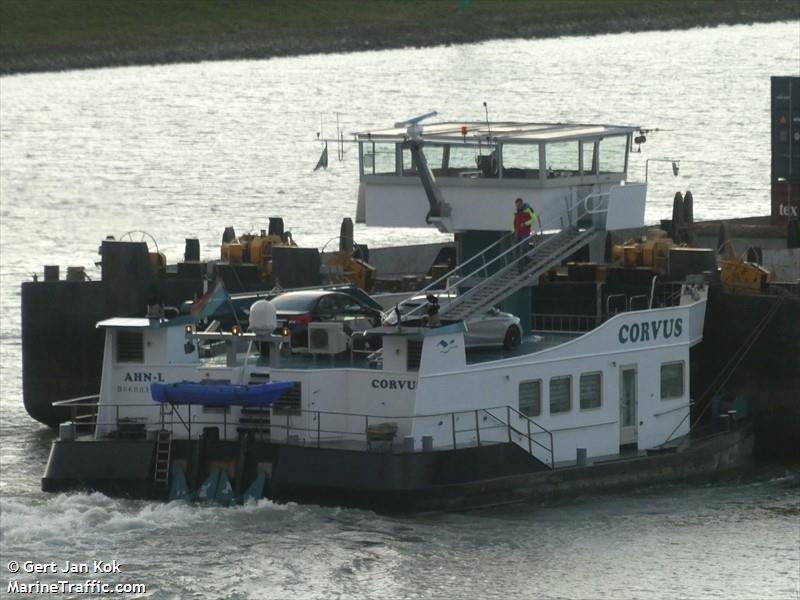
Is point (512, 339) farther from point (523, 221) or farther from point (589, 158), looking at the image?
point (589, 158)

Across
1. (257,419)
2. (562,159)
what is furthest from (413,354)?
(562,159)

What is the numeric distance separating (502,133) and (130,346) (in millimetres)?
7771

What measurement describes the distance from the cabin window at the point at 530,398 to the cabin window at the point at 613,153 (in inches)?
229

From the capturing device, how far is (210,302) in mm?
36344

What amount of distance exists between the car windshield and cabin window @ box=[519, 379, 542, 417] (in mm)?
3800

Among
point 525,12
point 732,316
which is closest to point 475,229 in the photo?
point 732,316

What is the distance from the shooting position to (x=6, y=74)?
119 metres

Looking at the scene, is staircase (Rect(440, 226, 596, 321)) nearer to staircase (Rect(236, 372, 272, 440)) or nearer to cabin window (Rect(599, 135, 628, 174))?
cabin window (Rect(599, 135, 628, 174))

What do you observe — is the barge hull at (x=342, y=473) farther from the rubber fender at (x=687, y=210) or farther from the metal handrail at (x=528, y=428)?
the rubber fender at (x=687, y=210)

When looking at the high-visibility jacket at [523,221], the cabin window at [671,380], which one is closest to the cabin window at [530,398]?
the cabin window at [671,380]

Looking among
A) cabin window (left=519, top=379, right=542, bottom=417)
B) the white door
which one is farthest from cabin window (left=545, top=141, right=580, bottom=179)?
cabin window (left=519, top=379, right=542, bottom=417)

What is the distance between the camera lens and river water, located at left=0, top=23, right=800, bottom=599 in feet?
108

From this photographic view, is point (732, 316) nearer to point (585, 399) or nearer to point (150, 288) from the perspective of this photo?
point (585, 399)

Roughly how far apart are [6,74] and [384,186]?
81727 mm
